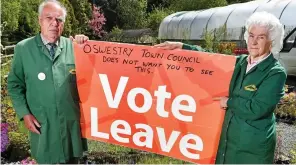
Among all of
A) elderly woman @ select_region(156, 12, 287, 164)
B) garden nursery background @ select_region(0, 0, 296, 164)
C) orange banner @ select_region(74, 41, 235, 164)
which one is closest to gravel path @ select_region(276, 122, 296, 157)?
garden nursery background @ select_region(0, 0, 296, 164)

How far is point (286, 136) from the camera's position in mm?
6559

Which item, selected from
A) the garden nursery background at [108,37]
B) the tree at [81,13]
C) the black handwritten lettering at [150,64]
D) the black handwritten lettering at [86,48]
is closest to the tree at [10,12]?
the garden nursery background at [108,37]

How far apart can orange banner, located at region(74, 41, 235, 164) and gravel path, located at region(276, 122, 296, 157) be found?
2570 millimetres

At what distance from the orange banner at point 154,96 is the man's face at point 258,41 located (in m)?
0.20

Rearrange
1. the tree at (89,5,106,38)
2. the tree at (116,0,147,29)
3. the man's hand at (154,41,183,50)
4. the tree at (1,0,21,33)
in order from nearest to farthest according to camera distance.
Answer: the man's hand at (154,41,183,50) < the tree at (1,0,21,33) < the tree at (89,5,106,38) < the tree at (116,0,147,29)

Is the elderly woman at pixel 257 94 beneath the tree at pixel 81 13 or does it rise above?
above

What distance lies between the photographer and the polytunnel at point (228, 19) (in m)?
14.2

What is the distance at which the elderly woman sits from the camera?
2.46m

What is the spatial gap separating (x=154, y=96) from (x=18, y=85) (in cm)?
84

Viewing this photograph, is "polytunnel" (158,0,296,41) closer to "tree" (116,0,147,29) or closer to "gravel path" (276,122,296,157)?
"gravel path" (276,122,296,157)

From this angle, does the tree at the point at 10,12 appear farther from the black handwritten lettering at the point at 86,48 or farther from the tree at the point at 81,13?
the black handwritten lettering at the point at 86,48

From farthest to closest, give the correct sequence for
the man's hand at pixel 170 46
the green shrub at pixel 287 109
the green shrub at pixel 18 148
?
the green shrub at pixel 287 109, the green shrub at pixel 18 148, the man's hand at pixel 170 46

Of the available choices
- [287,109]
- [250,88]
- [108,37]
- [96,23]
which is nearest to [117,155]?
[250,88]

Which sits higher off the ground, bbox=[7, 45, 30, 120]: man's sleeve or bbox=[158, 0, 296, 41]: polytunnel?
bbox=[7, 45, 30, 120]: man's sleeve
